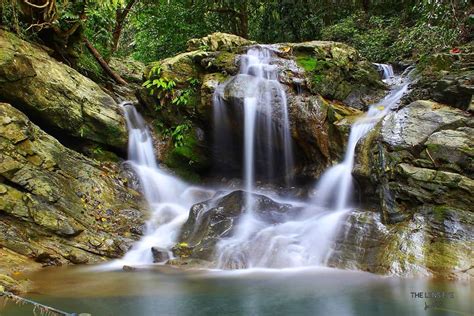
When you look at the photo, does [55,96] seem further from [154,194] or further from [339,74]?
[339,74]

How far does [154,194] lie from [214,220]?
2451 mm

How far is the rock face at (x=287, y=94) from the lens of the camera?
934cm

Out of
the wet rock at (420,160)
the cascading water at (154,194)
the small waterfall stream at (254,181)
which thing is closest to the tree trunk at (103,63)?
the cascading water at (154,194)

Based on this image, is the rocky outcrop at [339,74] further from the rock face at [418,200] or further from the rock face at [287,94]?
the rock face at [418,200]

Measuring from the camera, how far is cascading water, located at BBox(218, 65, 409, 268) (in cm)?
690

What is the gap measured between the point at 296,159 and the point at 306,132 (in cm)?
86

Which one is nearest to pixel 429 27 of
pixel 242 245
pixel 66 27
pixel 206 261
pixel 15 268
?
pixel 242 245

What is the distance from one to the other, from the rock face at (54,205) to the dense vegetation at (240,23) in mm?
3182

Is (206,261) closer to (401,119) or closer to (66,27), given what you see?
(401,119)

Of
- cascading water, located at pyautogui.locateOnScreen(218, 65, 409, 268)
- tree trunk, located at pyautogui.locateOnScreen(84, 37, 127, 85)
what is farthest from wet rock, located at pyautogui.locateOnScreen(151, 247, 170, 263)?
tree trunk, located at pyautogui.locateOnScreen(84, 37, 127, 85)

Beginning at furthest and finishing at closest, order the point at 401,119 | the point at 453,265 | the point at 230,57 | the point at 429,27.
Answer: the point at 230,57 → the point at 429,27 → the point at 401,119 → the point at 453,265

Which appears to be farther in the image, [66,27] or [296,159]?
[66,27]

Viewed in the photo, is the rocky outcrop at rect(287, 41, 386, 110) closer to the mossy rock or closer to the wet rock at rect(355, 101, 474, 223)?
the wet rock at rect(355, 101, 474, 223)

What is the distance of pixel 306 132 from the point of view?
9.30m
